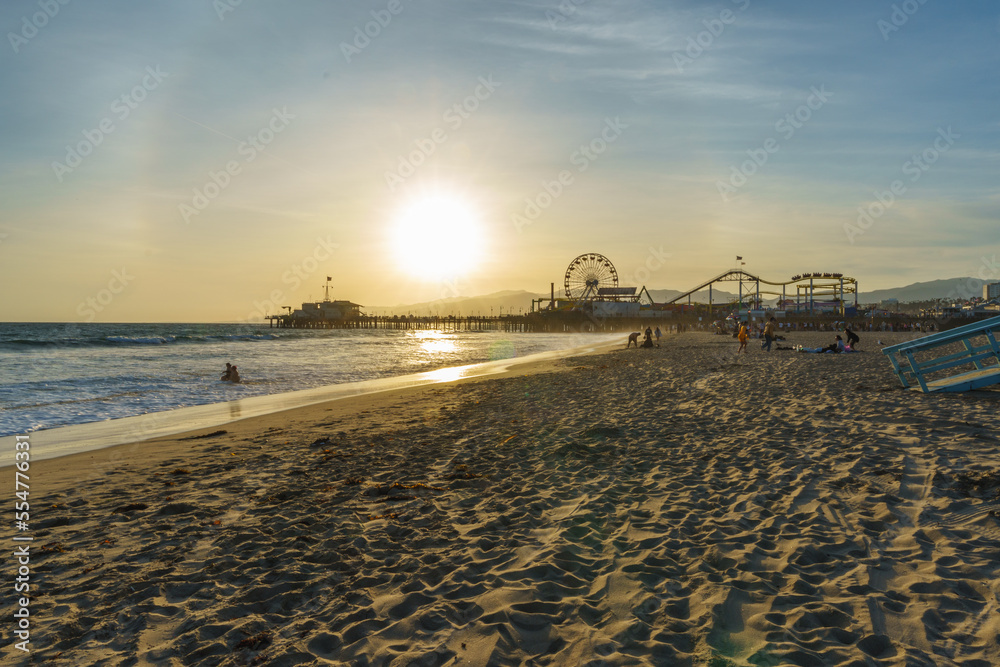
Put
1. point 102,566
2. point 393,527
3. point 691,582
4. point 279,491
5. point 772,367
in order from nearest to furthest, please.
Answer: point 691,582
point 102,566
point 393,527
point 279,491
point 772,367

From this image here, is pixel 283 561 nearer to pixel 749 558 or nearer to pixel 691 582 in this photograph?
pixel 691 582

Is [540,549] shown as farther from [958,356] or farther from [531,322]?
[531,322]

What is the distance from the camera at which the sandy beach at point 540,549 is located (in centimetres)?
307

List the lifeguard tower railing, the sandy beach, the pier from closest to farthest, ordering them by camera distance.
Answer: the sandy beach
the lifeguard tower railing
the pier

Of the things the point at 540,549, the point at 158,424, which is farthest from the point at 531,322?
the point at 540,549

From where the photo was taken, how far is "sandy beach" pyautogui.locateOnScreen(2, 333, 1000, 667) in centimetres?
307

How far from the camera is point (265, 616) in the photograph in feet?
11.3

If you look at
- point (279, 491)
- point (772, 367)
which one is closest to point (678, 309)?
point (772, 367)

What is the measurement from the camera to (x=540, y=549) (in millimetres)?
4285

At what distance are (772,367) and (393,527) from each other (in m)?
16.3

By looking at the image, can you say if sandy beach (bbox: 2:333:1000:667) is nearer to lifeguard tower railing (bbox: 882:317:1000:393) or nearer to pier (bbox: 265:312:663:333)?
lifeguard tower railing (bbox: 882:317:1000:393)

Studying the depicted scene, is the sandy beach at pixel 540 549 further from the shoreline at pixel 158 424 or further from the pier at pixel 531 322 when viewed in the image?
the pier at pixel 531 322

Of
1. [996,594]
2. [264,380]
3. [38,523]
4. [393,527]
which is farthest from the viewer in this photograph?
[264,380]

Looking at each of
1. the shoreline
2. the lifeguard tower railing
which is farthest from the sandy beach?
the lifeguard tower railing
